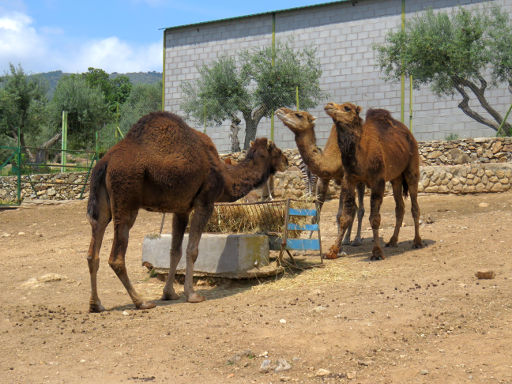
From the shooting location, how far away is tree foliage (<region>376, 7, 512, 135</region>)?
21.6 m

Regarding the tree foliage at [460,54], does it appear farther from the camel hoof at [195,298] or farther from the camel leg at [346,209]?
the camel hoof at [195,298]

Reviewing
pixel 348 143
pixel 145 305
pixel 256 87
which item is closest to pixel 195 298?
pixel 145 305

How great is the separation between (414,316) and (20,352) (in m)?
3.99

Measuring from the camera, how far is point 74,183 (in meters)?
22.5

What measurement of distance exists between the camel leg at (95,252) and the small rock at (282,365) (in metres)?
2.92

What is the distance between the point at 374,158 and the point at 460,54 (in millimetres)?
13972

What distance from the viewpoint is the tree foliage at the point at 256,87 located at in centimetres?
2641

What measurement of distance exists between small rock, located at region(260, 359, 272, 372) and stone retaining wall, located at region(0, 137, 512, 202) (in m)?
13.1

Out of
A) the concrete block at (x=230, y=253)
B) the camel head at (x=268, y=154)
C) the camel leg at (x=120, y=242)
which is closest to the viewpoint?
the camel leg at (x=120, y=242)

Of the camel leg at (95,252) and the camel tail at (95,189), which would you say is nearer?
the camel leg at (95,252)

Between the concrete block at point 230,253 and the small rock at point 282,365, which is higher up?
the concrete block at point 230,253

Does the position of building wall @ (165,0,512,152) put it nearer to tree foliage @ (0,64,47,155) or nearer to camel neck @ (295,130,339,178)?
tree foliage @ (0,64,47,155)

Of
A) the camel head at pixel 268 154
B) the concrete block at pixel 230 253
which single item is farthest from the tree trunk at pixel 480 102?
the concrete block at pixel 230 253

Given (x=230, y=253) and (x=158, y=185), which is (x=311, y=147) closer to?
(x=230, y=253)
